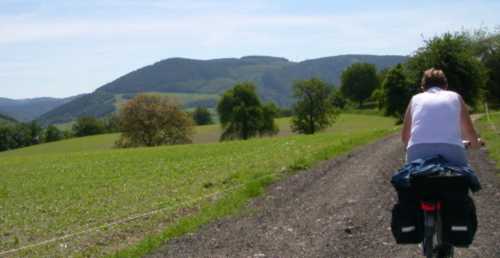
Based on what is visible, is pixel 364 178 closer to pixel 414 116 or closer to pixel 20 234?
pixel 20 234

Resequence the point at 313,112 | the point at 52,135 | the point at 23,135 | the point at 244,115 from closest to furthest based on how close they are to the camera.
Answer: the point at 244,115 < the point at 313,112 < the point at 23,135 < the point at 52,135

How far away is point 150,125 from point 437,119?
89325 mm

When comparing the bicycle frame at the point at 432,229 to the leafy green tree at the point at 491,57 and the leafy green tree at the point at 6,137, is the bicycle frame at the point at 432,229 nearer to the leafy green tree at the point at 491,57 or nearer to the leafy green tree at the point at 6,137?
the leafy green tree at the point at 491,57

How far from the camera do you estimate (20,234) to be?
15016mm

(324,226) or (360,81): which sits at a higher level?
(360,81)

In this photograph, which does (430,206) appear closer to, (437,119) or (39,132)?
(437,119)

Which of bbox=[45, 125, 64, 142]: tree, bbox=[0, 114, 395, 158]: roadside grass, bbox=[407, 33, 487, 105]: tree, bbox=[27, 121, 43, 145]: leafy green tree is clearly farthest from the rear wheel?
bbox=[27, 121, 43, 145]: leafy green tree

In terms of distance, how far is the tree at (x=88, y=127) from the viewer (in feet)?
484

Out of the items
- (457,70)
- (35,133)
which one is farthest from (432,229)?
(35,133)

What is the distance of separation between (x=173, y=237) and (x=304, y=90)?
101 m

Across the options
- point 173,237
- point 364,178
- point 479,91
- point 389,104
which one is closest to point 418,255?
point 173,237

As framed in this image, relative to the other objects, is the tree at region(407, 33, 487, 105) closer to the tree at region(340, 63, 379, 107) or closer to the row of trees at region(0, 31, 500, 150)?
the row of trees at region(0, 31, 500, 150)

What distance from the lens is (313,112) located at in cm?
10931

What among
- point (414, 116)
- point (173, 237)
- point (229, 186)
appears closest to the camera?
point (414, 116)
